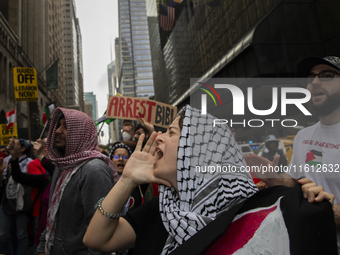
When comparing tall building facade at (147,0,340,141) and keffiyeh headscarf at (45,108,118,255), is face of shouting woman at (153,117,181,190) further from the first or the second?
tall building facade at (147,0,340,141)

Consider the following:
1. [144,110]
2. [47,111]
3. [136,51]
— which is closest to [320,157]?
[144,110]

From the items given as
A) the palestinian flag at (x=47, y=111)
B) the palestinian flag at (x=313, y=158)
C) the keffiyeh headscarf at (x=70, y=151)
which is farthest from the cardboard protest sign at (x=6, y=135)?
the palestinian flag at (x=313, y=158)

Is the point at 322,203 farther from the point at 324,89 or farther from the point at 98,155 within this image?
the point at 98,155

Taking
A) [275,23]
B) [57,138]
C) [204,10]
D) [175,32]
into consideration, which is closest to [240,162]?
[57,138]

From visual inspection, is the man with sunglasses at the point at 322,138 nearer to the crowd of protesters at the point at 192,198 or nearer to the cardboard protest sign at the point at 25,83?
the crowd of protesters at the point at 192,198

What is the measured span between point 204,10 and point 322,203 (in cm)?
2842

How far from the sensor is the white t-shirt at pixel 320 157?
1673 millimetres

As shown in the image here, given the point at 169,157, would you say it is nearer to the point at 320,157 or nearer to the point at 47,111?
the point at 320,157

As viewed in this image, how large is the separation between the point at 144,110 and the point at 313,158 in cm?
396

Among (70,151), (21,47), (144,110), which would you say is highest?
(21,47)

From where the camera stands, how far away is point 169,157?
1.57m

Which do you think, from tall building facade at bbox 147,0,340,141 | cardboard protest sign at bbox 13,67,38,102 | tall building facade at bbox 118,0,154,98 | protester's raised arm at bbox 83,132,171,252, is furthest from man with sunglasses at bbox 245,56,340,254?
tall building facade at bbox 118,0,154,98

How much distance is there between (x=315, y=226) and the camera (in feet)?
3.24

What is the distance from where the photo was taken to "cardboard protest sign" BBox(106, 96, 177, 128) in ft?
17.7
